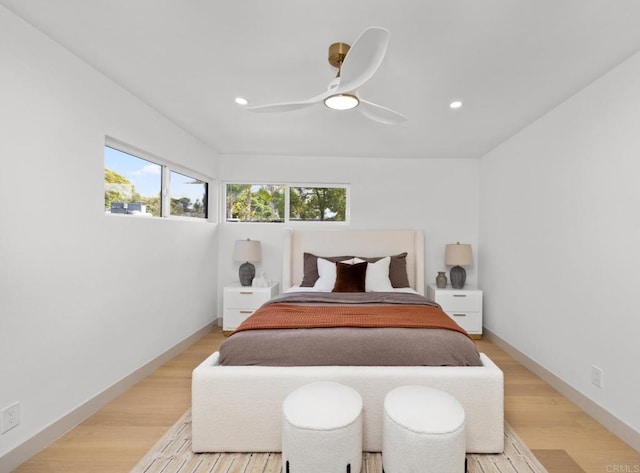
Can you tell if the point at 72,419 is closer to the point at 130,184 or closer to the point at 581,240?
the point at 130,184

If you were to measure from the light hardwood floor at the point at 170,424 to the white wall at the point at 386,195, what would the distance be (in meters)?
1.84

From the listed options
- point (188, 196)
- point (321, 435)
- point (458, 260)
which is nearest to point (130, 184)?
point (188, 196)

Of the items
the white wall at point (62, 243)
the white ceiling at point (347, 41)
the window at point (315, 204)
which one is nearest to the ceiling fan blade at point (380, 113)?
the white ceiling at point (347, 41)

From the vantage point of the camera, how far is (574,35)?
1.73 m

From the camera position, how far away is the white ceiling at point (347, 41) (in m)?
1.57

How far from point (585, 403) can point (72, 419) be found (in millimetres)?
3374

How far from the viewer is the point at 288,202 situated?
14.3ft

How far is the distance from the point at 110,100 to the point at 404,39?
2032mm

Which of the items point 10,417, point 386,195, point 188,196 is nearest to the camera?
point 10,417

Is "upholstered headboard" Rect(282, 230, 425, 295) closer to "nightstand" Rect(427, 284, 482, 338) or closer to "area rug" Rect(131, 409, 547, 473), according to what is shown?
"nightstand" Rect(427, 284, 482, 338)

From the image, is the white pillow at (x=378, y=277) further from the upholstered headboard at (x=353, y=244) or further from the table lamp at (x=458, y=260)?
the table lamp at (x=458, y=260)

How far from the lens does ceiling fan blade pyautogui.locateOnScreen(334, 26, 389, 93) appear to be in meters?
1.32

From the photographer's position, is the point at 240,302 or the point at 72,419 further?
the point at 240,302

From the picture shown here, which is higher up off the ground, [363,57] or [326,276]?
[363,57]
